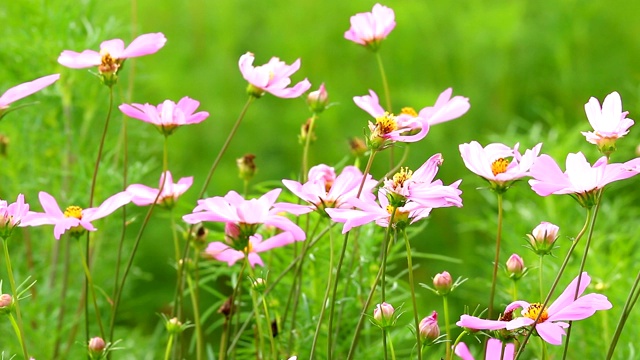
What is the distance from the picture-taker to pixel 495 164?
482 mm

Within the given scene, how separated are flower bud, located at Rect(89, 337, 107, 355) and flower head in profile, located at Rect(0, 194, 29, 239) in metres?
0.07

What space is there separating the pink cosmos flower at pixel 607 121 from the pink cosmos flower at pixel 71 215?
24cm

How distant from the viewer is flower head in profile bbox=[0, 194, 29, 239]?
0.49 m

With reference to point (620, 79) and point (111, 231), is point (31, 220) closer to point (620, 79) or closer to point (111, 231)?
point (111, 231)

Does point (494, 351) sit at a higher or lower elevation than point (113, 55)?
lower

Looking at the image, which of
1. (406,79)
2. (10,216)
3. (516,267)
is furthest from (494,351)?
(406,79)

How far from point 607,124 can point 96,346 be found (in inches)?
11.4

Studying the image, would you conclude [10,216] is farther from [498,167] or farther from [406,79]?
[406,79]

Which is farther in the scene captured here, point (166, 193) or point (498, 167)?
point (166, 193)

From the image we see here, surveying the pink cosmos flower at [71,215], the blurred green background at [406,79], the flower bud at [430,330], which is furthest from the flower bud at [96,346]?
the blurred green background at [406,79]

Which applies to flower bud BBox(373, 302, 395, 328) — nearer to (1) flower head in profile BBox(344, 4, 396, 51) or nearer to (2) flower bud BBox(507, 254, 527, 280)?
(2) flower bud BBox(507, 254, 527, 280)

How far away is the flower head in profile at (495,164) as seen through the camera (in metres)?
0.47

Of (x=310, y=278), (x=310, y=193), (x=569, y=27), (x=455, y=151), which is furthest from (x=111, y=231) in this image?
(x=569, y=27)

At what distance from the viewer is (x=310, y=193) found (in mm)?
506
